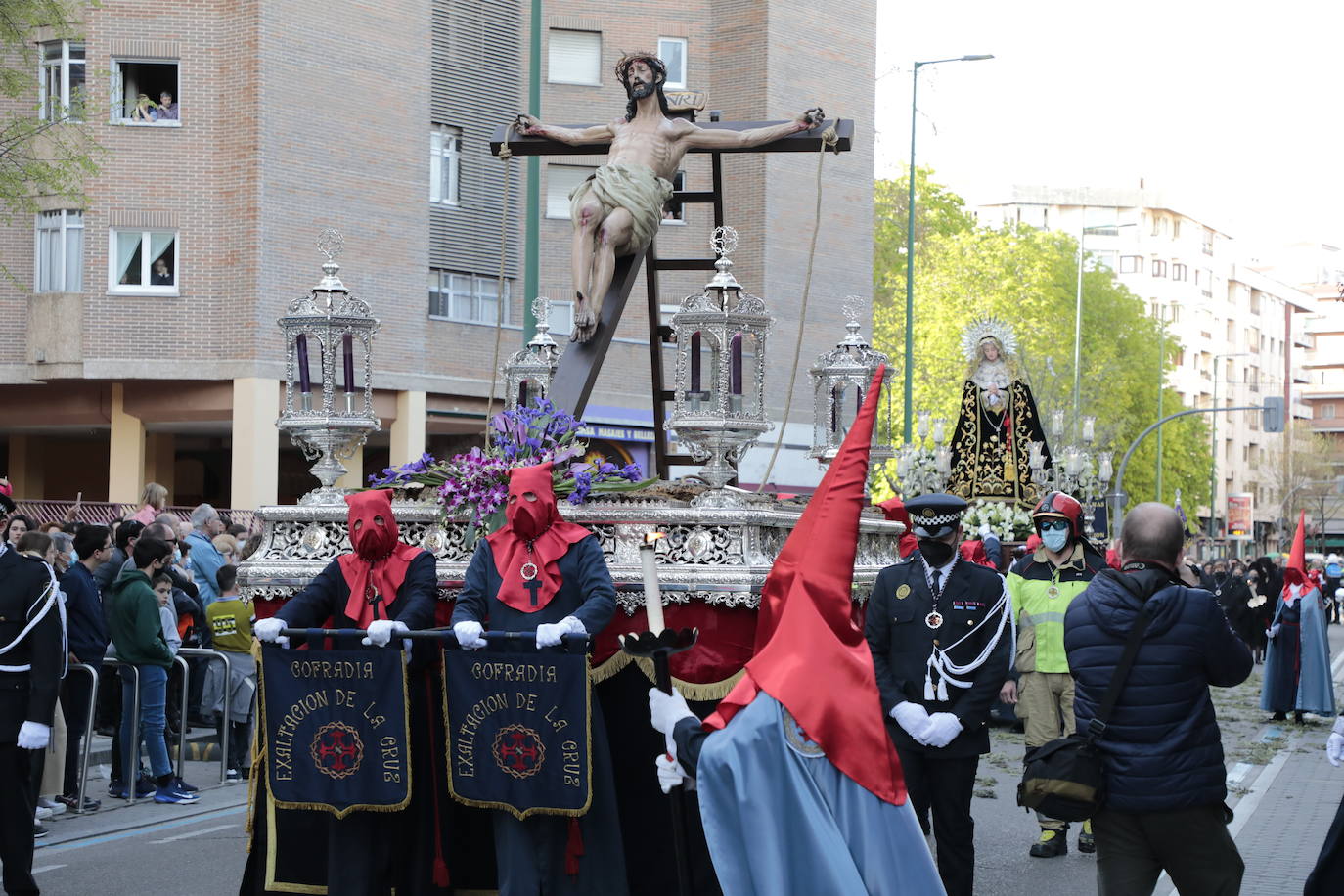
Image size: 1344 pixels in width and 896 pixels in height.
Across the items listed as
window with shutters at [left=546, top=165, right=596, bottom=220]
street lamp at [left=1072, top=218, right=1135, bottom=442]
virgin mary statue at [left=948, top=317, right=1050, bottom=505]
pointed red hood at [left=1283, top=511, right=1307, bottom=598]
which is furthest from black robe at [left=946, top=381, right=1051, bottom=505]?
street lamp at [left=1072, top=218, right=1135, bottom=442]

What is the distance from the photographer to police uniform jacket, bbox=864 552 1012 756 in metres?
7.69

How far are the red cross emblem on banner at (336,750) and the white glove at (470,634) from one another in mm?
741

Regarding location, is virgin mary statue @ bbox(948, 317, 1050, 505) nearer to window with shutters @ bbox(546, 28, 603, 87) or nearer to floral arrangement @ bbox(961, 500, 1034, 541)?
floral arrangement @ bbox(961, 500, 1034, 541)

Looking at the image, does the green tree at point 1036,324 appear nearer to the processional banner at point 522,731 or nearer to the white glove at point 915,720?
the white glove at point 915,720

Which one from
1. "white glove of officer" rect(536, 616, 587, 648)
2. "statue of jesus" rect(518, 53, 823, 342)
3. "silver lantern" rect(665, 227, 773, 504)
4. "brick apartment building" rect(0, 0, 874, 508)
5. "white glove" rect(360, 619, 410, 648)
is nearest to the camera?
"white glove of officer" rect(536, 616, 587, 648)

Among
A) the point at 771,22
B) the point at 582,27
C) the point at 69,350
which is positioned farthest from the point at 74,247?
the point at 771,22

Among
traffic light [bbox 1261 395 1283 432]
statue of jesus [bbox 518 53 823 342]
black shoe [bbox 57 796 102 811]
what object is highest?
statue of jesus [bbox 518 53 823 342]

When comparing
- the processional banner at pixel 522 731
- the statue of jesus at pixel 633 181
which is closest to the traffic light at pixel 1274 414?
the statue of jesus at pixel 633 181

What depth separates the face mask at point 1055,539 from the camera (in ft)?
34.0

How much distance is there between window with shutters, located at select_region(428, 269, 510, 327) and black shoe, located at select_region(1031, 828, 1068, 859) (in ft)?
82.6

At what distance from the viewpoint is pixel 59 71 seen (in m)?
30.9

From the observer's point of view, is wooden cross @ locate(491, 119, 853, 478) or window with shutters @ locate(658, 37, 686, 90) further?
window with shutters @ locate(658, 37, 686, 90)

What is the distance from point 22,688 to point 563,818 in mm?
2779

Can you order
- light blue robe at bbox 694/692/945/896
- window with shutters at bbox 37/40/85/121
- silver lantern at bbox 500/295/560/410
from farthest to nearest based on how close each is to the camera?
window with shutters at bbox 37/40/85/121 < silver lantern at bbox 500/295/560/410 < light blue robe at bbox 694/692/945/896
